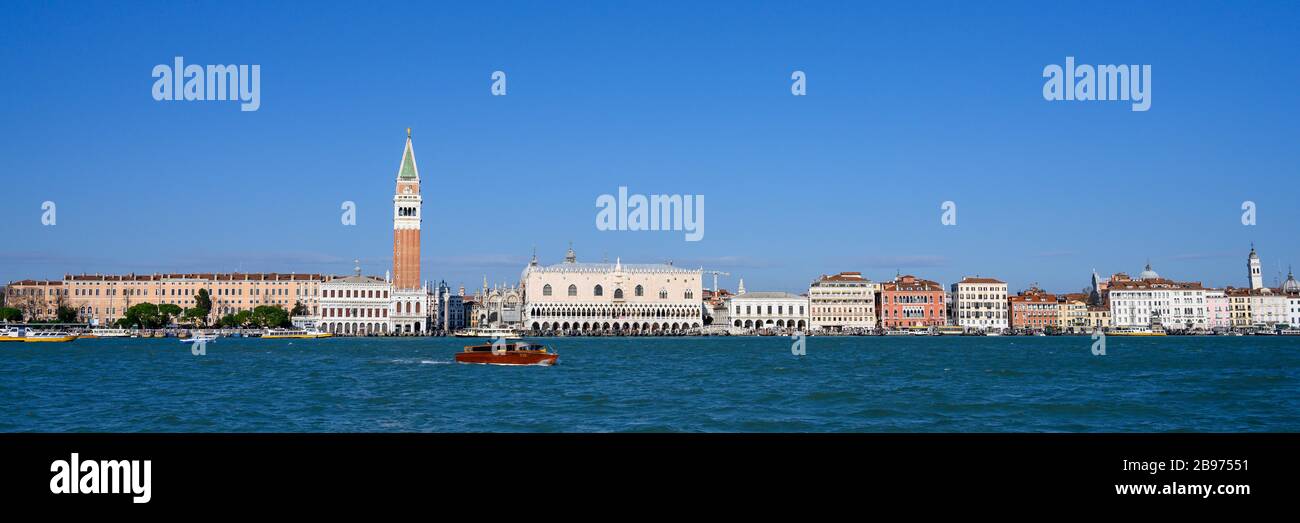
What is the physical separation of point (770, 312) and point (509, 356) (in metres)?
62.3

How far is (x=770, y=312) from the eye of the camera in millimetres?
91438

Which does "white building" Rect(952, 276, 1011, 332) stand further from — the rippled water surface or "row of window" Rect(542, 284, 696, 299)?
the rippled water surface

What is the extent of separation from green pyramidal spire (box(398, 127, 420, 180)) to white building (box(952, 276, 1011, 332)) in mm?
45037

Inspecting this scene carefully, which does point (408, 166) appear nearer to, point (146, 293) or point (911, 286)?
point (146, 293)

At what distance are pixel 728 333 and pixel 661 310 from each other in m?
5.80

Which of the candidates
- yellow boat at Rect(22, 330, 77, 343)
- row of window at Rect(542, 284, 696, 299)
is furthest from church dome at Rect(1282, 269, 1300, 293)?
yellow boat at Rect(22, 330, 77, 343)

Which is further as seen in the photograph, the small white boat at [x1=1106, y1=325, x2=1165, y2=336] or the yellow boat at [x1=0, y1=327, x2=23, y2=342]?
the small white boat at [x1=1106, y1=325, x2=1165, y2=336]

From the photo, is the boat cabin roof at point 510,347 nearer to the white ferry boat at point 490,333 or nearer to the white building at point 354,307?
the white ferry boat at point 490,333

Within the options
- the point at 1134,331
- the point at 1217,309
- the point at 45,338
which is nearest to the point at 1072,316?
the point at 1134,331

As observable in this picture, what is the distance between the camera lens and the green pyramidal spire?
8312 centimetres

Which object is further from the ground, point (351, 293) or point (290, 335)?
point (351, 293)

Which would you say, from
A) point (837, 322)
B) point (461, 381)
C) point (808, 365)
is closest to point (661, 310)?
point (837, 322)

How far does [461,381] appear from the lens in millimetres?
23453
